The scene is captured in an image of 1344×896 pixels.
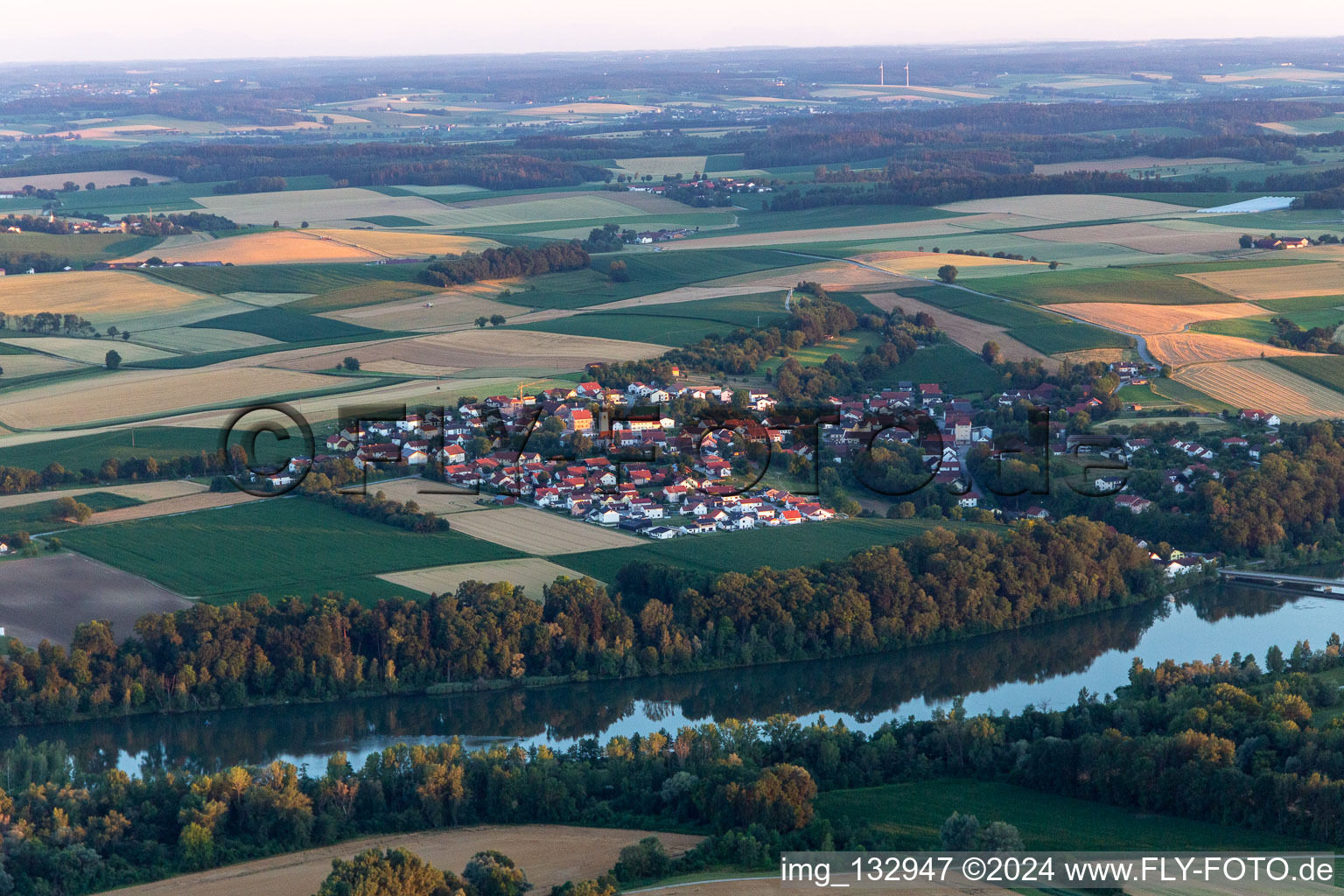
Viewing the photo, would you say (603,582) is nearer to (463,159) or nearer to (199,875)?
(199,875)

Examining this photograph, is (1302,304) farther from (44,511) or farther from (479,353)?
(44,511)

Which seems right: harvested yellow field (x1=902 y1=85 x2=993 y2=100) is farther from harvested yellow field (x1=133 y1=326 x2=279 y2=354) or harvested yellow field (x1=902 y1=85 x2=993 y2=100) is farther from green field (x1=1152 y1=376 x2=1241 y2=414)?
green field (x1=1152 y1=376 x2=1241 y2=414)

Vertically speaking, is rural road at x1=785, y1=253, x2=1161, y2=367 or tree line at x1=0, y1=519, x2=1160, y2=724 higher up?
rural road at x1=785, y1=253, x2=1161, y2=367

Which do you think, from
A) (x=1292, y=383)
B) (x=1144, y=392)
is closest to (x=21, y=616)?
(x=1144, y=392)

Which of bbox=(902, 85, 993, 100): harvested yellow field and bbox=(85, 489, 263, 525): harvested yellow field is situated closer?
bbox=(85, 489, 263, 525): harvested yellow field

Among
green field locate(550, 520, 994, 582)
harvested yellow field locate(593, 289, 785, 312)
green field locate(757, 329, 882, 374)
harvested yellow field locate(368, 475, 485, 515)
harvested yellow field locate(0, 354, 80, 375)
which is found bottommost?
green field locate(550, 520, 994, 582)

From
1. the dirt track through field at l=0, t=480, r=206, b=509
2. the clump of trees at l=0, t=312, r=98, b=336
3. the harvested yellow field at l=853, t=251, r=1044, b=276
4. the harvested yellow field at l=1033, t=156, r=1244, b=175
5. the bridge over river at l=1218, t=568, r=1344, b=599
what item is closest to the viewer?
the bridge over river at l=1218, t=568, r=1344, b=599

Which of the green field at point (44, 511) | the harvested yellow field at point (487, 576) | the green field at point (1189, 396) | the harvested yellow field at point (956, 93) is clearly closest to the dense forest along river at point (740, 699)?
the harvested yellow field at point (487, 576)

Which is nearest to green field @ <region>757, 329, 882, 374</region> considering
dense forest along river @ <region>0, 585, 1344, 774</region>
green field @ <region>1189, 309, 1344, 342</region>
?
green field @ <region>1189, 309, 1344, 342</region>
